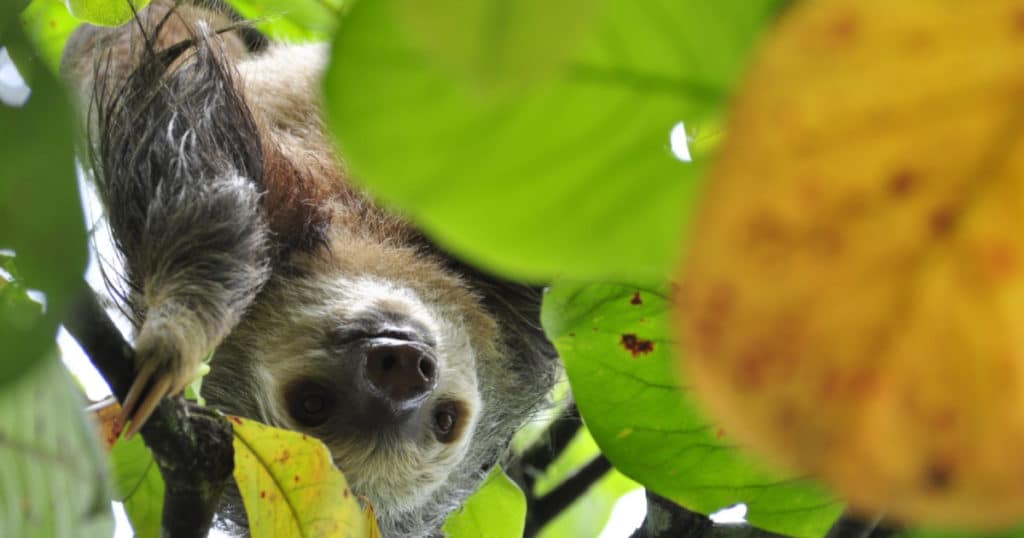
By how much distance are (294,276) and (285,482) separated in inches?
54.5

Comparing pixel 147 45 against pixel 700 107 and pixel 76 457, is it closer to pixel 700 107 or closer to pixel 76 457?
pixel 76 457

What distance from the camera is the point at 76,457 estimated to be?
706 millimetres

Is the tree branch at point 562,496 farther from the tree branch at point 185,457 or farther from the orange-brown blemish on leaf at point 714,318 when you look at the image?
the orange-brown blemish on leaf at point 714,318

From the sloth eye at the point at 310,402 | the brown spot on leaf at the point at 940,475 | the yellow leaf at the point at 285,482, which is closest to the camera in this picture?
the brown spot on leaf at the point at 940,475

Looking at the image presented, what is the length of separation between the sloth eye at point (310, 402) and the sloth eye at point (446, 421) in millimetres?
282

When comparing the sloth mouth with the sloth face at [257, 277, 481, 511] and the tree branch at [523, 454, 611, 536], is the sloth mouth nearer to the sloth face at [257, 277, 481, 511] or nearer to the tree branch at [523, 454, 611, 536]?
the sloth face at [257, 277, 481, 511]

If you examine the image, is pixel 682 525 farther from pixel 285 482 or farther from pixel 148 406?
pixel 148 406

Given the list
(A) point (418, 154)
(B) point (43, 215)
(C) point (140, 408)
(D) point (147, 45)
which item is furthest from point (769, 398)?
(D) point (147, 45)

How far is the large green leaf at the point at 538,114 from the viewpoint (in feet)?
1.25

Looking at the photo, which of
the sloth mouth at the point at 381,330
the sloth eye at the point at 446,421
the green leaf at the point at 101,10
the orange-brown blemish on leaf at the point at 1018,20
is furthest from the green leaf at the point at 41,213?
the sloth eye at the point at 446,421

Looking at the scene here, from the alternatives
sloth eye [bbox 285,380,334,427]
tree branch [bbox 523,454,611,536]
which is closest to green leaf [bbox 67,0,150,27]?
sloth eye [bbox 285,380,334,427]

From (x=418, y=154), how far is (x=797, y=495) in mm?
875

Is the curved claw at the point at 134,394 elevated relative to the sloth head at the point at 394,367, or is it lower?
lower

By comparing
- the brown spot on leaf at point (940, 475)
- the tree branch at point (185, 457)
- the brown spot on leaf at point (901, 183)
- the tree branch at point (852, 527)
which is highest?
the tree branch at point (852, 527)
